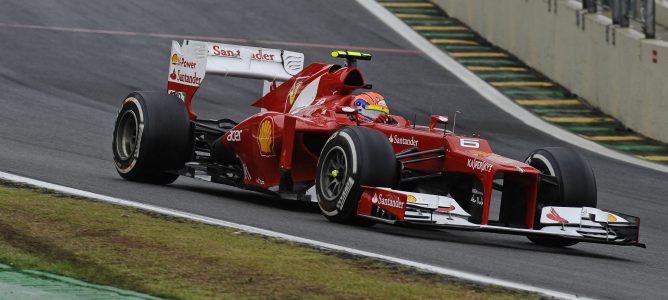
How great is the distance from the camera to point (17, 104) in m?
20.2

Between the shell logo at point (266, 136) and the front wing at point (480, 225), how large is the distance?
184 cm

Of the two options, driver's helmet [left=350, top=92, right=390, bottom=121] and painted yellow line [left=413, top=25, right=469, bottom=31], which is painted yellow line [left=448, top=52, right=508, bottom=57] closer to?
painted yellow line [left=413, top=25, right=469, bottom=31]

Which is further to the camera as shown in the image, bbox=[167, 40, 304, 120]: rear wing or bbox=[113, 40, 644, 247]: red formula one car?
bbox=[167, 40, 304, 120]: rear wing

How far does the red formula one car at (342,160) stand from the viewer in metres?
11.5

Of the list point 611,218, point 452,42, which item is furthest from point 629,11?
point 611,218

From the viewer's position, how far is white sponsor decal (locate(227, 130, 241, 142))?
13773 mm

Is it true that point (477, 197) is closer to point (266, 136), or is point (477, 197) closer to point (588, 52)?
point (266, 136)

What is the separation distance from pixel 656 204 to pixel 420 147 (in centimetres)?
601

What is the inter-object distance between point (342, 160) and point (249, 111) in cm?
1080

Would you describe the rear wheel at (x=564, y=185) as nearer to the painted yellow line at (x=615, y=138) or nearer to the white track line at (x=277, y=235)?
the white track line at (x=277, y=235)

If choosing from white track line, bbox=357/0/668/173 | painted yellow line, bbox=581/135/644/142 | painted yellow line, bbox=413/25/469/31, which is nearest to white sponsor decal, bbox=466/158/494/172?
white track line, bbox=357/0/668/173

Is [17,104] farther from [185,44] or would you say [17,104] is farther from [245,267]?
[245,267]

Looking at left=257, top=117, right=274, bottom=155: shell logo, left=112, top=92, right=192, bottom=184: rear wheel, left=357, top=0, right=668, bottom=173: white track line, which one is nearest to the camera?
left=257, top=117, right=274, bottom=155: shell logo

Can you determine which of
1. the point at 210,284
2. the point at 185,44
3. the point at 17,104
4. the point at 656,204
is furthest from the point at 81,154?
the point at 210,284
